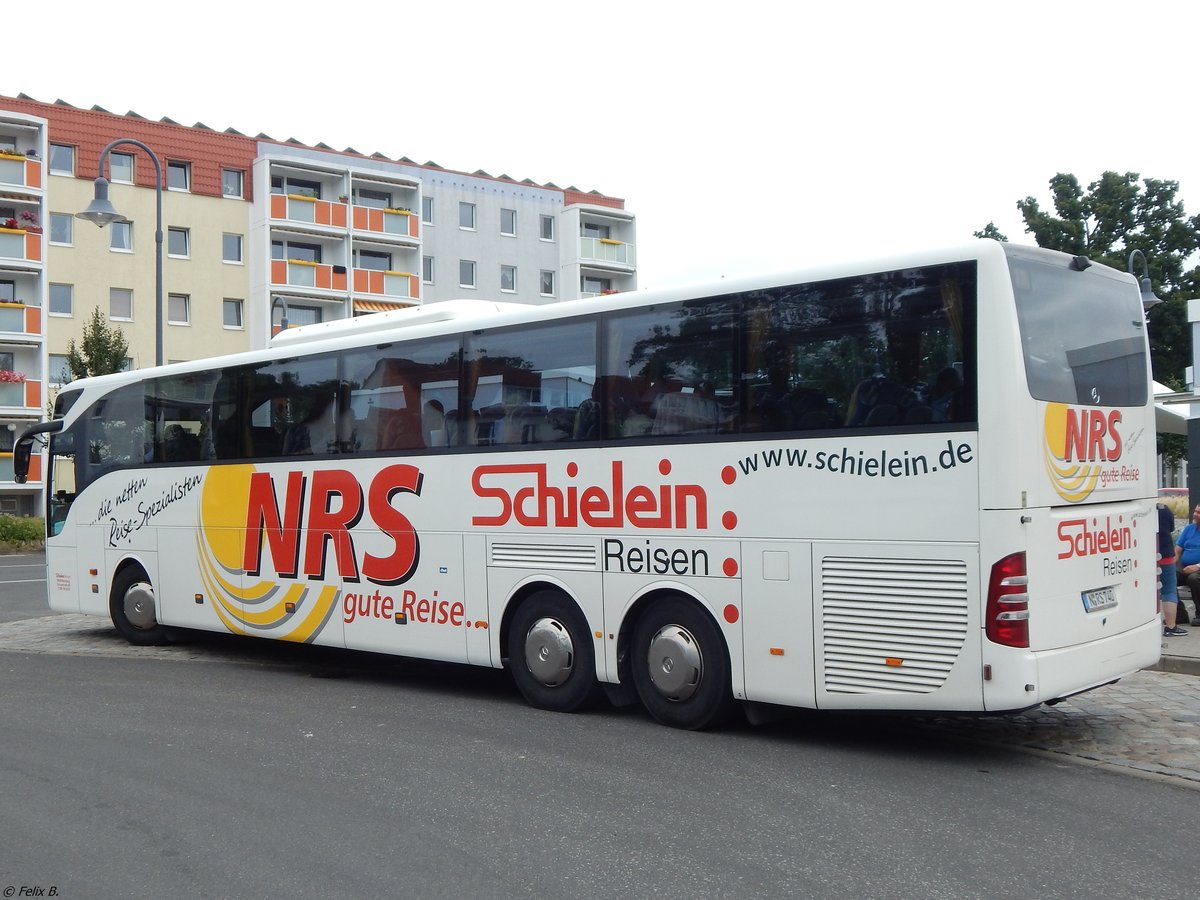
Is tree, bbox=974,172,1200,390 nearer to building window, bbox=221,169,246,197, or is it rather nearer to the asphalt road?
building window, bbox=221,169,246,197

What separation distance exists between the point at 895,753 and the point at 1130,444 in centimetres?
278

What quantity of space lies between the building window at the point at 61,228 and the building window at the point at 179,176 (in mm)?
4307

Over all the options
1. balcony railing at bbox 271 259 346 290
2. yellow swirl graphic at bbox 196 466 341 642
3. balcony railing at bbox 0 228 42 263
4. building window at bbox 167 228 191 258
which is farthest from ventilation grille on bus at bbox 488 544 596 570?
building window at bbox 167 228 191 258

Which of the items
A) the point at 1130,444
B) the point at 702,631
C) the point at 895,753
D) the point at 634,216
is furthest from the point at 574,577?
the point at 634,216

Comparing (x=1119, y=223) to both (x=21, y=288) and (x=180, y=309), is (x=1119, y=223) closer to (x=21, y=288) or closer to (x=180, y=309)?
(x=180, y=309)

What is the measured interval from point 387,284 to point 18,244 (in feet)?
51.1

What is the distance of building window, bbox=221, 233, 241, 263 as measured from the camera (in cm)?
5686

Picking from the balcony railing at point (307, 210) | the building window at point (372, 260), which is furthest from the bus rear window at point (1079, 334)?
the building window at point (372, 260)

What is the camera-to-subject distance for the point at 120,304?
53.7 m

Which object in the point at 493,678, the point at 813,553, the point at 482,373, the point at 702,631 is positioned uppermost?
the point at 482,373

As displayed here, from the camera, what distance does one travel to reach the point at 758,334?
30.2ft

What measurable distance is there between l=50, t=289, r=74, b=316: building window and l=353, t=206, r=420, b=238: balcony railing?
12.5 metres

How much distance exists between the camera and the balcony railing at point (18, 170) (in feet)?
165

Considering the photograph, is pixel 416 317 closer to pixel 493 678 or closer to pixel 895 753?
pixel 493 678
